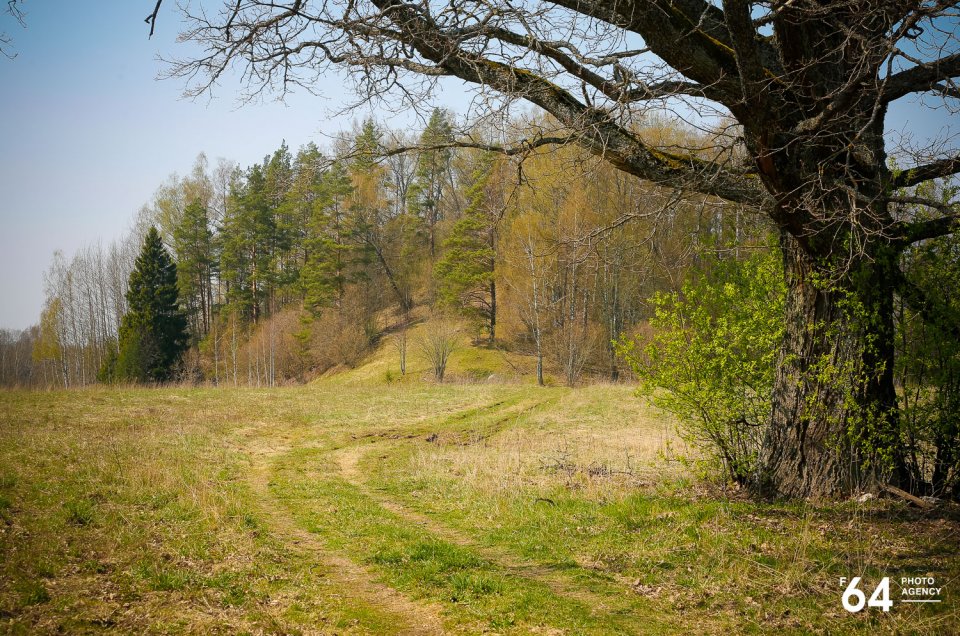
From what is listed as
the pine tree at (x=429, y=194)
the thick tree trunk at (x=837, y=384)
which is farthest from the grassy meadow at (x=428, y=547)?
the pine tree at (x=429, y=194)

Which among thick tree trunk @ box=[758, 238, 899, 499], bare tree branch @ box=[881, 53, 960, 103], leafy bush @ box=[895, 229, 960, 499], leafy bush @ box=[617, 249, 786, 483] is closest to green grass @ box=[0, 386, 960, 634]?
thick tree trunk @ box=[758, 238, 899, 499]

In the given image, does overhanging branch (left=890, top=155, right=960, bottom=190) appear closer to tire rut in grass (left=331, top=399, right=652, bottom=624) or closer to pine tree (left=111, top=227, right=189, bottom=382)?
tire rut in grass (left=331, top=399, right=652, bottom=624)

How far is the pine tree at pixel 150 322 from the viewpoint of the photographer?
133ft

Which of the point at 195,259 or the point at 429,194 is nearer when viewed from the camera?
the point at 195,259

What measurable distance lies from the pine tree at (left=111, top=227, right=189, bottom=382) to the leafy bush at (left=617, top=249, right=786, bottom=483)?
41.6 metres

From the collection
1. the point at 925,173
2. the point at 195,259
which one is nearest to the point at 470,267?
the point at 195,259

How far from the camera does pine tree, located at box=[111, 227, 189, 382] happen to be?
133ft

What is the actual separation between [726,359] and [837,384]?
4.05 ft

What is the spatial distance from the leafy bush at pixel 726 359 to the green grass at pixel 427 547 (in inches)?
28.8

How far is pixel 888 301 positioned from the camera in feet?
21.5

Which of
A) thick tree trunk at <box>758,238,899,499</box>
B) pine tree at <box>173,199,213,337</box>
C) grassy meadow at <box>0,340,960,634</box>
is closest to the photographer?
grassy meadow at <box>0,340,960,634</box>

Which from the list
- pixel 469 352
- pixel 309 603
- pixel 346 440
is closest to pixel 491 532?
pixel 309 603

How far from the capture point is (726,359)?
7.23 m

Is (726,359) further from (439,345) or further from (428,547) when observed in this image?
(439,345)
